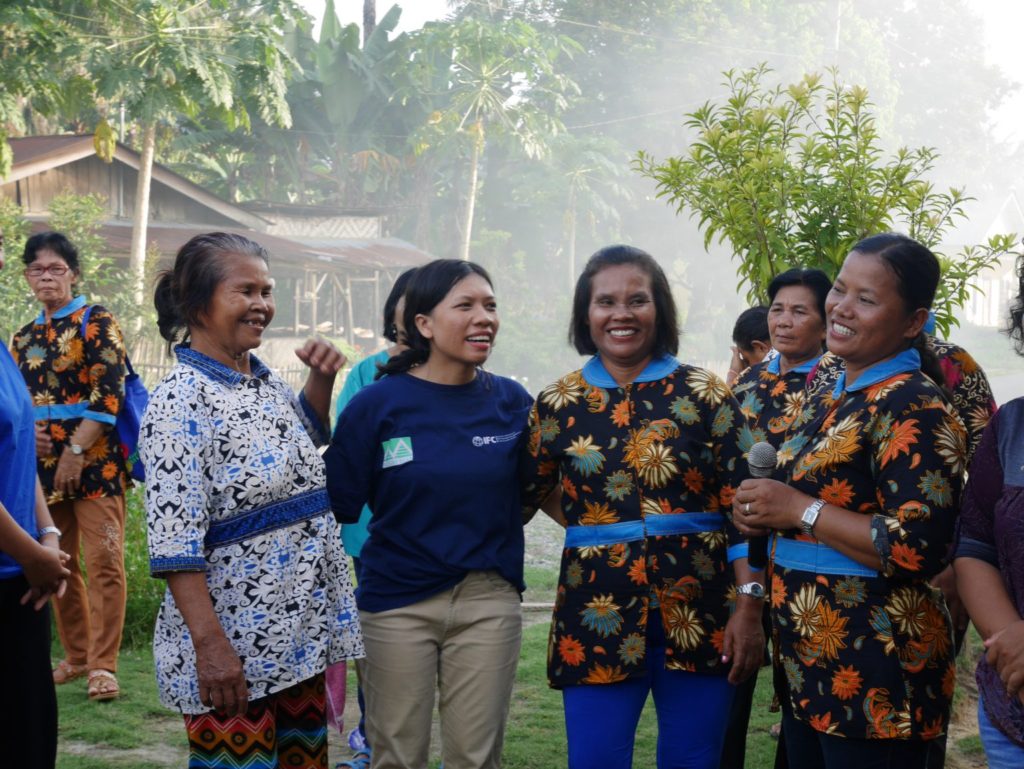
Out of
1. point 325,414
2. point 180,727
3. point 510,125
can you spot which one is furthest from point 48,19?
point 510,125

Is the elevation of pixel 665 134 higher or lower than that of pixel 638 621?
higher

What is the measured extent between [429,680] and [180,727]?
2.74 m

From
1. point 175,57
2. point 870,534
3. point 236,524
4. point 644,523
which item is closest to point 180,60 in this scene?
point 175,57

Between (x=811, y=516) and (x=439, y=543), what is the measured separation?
1.12 meters

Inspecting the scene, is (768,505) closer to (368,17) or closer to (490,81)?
(490,81)

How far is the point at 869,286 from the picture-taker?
2994 millimetres

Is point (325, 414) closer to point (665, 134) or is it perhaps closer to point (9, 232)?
point (9, 232)

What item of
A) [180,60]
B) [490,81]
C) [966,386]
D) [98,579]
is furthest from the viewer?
[490,81]

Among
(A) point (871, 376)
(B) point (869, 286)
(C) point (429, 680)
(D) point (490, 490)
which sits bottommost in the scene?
(C) point (429, 680)

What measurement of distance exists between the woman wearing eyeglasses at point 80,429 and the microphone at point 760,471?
3895mm

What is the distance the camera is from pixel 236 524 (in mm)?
3059

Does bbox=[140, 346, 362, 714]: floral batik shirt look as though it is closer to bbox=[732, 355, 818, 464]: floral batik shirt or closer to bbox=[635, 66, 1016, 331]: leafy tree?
bbox=[732, 355, 818, 464]: floral batik shirt

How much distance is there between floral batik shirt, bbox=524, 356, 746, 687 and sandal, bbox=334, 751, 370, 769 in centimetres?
200

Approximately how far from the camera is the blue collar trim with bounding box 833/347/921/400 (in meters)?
2.95
